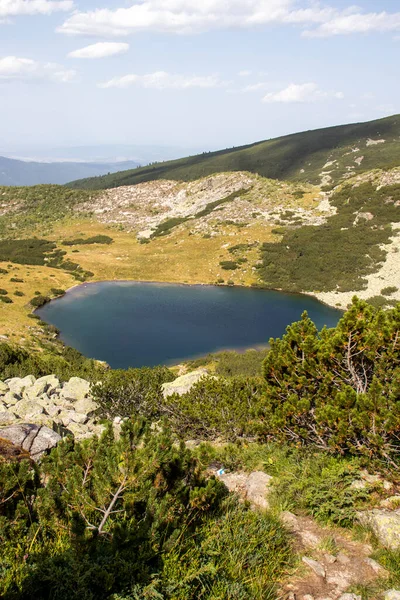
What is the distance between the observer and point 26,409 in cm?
1658

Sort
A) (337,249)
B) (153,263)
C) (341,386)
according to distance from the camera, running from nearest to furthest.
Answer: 1. (341,386)
2. (337,249)
3. (153,263)

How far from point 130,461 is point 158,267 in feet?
200

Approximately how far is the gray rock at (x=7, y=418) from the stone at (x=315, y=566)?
12.4 meters

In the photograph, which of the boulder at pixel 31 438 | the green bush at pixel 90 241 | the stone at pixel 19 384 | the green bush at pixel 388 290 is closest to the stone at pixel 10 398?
the stone at pixel 19 384

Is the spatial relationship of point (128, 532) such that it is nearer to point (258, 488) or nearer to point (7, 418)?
point (258, 488)

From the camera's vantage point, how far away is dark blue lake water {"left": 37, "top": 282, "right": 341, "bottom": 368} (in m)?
38.1

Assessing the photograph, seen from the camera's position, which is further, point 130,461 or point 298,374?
point 298,374

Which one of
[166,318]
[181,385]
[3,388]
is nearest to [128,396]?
[181,385]

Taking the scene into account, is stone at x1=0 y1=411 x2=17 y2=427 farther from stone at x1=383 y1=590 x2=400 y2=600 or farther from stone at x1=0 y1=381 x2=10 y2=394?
stone at x1=383 y1=590 x2=400 y2=600

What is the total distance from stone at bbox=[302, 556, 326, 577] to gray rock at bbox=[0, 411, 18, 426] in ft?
40.7

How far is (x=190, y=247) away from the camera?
71.9 m

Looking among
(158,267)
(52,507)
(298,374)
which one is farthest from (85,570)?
(158,267)

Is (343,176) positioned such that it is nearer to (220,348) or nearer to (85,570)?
(220,348)

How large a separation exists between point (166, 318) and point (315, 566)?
40.3 m
